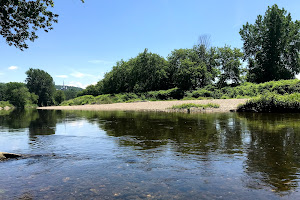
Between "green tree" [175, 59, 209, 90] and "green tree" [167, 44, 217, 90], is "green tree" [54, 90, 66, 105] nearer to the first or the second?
"green tree" [167, 44, 217, 90]

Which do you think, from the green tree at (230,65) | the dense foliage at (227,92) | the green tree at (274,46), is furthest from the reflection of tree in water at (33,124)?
the green tree at (274,46)

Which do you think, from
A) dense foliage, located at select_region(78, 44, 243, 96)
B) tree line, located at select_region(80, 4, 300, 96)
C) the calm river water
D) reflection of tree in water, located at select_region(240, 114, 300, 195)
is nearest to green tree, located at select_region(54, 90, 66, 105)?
dense foliage, located at select_region(78, 44, 243, 96)

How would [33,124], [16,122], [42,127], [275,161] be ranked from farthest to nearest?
[16,122]
[33,124]
[42,127]
[275,161]

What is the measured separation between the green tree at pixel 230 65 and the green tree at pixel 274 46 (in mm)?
3328

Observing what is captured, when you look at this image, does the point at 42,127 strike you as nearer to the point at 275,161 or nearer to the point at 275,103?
the point at 275,161

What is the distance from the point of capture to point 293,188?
466cm

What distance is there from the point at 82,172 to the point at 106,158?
152 cm

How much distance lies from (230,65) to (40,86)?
383 ft

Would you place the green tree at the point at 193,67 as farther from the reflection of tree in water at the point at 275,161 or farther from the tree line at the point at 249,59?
the reflection of tree in water at the point at 275,161

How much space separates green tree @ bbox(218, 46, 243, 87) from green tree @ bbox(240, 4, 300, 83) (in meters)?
3.33

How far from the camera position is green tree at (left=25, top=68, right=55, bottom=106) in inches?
5226

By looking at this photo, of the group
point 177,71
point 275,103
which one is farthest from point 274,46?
point 275,103

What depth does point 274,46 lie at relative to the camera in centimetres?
5328

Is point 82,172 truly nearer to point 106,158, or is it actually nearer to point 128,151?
point 106,158
